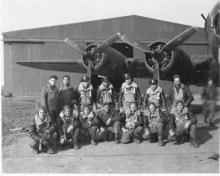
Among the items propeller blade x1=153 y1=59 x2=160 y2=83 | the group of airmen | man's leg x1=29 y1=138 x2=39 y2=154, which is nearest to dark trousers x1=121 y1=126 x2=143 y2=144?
the group of airmen

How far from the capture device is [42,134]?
680cm

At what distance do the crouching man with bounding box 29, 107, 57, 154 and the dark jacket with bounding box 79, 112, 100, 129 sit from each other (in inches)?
33.4

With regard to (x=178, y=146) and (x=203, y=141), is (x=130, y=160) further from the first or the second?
(x=203, y=141)

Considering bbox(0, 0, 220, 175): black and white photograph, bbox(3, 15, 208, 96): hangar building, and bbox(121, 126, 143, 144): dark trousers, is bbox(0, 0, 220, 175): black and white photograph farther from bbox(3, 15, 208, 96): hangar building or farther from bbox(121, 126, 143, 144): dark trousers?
bbox(3, 15, 208, 96): hangar building

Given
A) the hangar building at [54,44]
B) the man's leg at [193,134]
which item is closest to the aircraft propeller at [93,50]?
the man's leg at [193,134]

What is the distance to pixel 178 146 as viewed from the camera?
7.11 metres

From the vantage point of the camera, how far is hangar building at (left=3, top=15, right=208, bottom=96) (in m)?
22.3

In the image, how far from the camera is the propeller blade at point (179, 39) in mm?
9663

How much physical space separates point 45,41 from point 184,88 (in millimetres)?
15705

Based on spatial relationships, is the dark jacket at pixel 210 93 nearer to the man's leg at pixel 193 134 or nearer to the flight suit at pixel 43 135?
the man's leg at pixel 193 134

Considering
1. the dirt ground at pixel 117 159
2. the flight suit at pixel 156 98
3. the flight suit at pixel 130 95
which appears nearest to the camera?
the dirt ground at pixel 117 159

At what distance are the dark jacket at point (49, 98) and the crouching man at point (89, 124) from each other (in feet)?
2.62

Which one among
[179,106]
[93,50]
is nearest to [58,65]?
[93,50]

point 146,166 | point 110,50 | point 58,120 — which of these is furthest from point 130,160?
point 110,50
